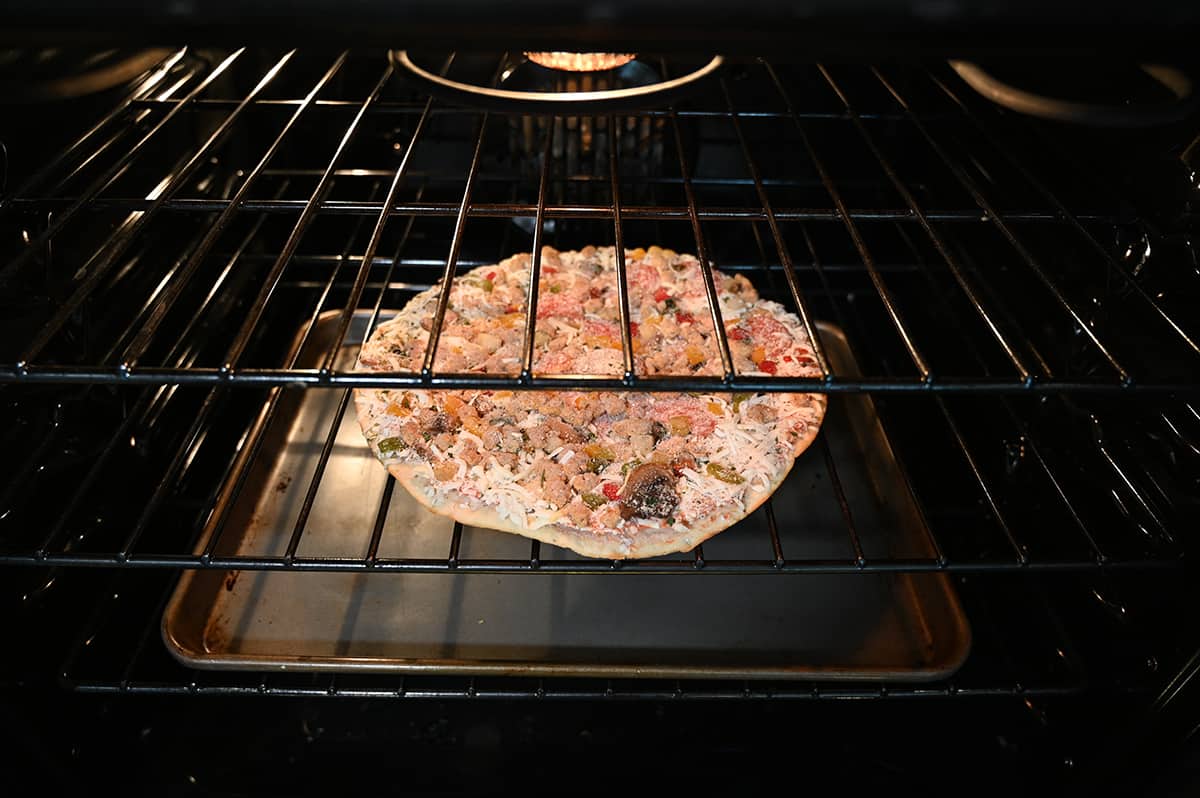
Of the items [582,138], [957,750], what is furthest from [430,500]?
[582,138]

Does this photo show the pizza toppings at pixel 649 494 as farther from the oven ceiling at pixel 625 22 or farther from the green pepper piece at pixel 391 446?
the oven ceiling at pixel 625 22

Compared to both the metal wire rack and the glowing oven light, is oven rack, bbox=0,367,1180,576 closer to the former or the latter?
the metal wire rack

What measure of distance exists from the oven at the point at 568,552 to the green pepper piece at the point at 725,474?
8 cm

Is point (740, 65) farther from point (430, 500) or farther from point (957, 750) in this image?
point (957, 750)

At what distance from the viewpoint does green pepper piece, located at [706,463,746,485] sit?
3.55 feet

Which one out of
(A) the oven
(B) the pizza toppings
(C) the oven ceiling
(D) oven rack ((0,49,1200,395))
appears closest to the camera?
(C) the oven ceiling

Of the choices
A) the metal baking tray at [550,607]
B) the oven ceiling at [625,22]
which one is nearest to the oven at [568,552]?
the metal baking tray at [550,607]

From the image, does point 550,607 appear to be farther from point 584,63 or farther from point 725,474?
A: point 584,63

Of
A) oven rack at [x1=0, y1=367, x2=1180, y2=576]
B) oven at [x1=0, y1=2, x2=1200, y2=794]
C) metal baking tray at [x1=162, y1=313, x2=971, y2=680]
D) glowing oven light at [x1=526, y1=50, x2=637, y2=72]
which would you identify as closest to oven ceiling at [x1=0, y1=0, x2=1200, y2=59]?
oven at [x1=0, y1=2, x2=1200, y2=794]

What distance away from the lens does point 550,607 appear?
3.87 feet

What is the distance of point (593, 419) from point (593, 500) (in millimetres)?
151

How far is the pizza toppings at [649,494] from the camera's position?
104 cm

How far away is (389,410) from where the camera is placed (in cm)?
117

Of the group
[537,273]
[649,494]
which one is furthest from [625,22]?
[649,494]
